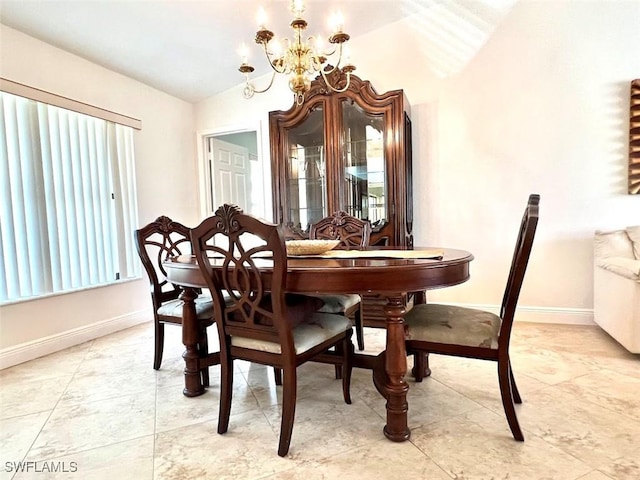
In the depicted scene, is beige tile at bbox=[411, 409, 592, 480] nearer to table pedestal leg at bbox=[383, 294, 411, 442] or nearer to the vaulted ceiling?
table pedestal leg at bbox=[383, 294, 411, 442]

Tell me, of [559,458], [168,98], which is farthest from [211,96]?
[559,458]

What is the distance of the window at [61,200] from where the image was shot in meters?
2.56

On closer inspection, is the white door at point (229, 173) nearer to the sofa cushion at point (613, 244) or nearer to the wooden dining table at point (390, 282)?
the wooden dining table at point (390, 282)

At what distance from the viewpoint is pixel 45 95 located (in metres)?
2.72

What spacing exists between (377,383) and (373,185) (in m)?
1.93

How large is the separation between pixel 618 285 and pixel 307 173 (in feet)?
8.31

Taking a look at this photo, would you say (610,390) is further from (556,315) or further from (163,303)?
(163,303)

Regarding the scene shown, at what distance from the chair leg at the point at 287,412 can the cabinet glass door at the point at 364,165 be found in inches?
76.9

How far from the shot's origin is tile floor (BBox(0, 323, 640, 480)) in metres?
1.40

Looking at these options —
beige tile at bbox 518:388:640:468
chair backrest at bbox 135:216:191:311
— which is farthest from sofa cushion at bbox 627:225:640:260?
chair backrest at bbox 135:216:191:311

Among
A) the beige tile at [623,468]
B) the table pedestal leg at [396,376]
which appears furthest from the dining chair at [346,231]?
the beige tile at [623,468]

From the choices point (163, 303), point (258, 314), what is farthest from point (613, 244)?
point (163, 303)

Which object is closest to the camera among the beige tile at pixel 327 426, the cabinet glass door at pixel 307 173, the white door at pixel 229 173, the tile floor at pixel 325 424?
the tile floor at pixel 325 424

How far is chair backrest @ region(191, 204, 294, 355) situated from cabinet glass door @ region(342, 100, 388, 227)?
1.77 metres
